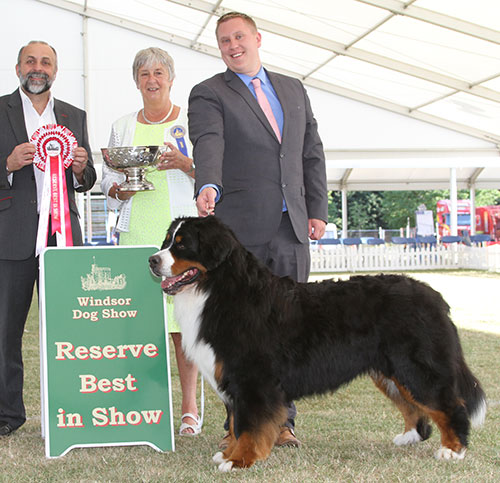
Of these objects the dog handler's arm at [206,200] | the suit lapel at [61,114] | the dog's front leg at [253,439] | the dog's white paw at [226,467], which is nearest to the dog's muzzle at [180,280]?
the dog handler's arm at [206,200]

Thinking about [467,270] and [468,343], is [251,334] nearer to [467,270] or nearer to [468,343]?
[468,343]

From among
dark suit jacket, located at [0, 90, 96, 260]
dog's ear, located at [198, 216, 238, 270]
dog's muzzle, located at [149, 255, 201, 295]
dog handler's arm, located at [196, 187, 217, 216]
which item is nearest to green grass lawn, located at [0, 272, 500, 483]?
dog's muzzle, located at [149, 255, 201, 295]

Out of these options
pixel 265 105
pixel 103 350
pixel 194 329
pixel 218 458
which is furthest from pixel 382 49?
pixel 218 458

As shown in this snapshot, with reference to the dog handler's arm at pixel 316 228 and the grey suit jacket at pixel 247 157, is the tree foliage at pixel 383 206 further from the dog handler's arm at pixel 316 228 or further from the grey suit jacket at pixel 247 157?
the grey suit jacket at pixel 247 157

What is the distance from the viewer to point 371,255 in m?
18.8

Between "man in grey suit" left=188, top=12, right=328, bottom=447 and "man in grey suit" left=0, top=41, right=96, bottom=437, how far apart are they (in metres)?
0.83

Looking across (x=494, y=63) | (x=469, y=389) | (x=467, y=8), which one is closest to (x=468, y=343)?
(x=469, y=389)

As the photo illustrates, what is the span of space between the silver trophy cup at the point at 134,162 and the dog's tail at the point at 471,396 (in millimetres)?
1964

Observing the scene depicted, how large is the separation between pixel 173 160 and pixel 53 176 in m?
0.67

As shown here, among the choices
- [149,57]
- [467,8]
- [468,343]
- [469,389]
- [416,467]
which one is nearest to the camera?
[416,467]

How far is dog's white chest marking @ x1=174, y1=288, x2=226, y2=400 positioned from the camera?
114 inches

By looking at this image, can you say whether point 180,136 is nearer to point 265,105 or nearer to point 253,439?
point 265,105

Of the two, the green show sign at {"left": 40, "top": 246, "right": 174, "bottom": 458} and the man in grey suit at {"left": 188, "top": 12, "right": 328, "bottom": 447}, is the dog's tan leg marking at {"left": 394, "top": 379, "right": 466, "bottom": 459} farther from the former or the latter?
the green show sign at {"left": 40, "top": 246, "right": 174, "bottom": 458}

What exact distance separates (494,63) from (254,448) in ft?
36.2
